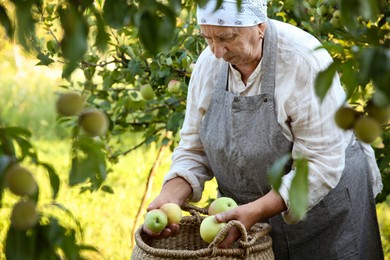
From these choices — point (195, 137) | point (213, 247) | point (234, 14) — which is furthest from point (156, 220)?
point (234, 14)

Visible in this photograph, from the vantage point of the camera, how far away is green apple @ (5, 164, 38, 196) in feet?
3.13

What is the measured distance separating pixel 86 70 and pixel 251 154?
106 cm

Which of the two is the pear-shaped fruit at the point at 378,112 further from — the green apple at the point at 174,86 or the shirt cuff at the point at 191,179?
the green apple at the point at 174,86

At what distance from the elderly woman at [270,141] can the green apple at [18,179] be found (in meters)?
1.40

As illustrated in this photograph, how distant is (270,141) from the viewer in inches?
99.7

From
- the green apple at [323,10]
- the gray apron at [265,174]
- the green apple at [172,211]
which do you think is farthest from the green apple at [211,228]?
the green apple at [323,10]

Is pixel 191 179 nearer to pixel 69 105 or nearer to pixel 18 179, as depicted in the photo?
pixel 69 105

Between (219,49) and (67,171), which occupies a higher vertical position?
(219,49)

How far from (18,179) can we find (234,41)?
1.56m

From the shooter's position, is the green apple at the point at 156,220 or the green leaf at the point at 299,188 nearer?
the green leaf at the point at 299,188

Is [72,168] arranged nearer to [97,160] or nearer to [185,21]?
[97,160]

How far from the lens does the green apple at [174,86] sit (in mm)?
3076

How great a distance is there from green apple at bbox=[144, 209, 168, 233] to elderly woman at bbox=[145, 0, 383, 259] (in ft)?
0.26

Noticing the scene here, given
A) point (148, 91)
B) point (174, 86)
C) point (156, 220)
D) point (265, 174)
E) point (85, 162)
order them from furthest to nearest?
point (148, 91), point (174, 86), point (265, 174), point (156, 220), point (85, 162)
